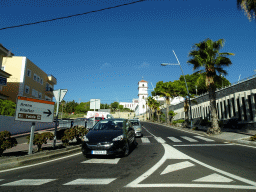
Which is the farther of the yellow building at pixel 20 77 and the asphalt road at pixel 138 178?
the yellow building at pixel 20 77

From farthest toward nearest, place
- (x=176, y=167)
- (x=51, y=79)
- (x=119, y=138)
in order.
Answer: (x=51, y=79), (x=119, y=138), (x=176, y=167)

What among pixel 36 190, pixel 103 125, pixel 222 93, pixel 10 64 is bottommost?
pixel 36 190

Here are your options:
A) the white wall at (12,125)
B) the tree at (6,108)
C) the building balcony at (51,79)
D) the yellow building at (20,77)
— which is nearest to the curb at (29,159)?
the white wall at (12,125)

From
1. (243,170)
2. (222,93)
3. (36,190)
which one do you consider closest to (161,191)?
(36,190)

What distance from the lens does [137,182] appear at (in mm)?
4203

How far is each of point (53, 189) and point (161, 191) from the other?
7.22ft

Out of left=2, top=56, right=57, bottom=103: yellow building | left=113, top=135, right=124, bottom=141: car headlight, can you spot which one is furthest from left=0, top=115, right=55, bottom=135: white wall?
left=113, top=135, right=124, bottom=141: car headlight

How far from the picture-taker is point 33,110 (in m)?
7.88

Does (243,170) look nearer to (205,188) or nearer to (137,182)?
(205,188)

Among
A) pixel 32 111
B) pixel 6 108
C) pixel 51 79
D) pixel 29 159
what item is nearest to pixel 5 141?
pixel 29 159

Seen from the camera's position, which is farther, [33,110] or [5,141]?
[33,110]

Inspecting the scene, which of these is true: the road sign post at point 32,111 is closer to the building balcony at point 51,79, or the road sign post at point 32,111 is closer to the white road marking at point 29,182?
the white road marking at point 29,182

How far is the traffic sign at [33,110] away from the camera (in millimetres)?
Answer: 7337

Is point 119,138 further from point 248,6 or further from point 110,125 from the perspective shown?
point 248,6
